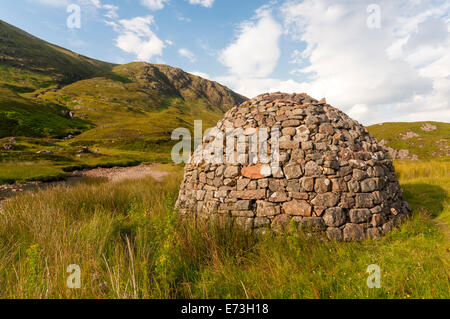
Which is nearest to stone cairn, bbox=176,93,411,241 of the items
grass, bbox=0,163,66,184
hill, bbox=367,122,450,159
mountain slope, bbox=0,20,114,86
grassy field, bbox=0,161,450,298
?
grassy field, bbox=0,161,450,298

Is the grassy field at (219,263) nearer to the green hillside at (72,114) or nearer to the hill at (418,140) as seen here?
the green hillside at (72,114)

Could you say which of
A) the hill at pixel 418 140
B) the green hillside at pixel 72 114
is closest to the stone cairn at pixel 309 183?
the hill at pixel 418 140

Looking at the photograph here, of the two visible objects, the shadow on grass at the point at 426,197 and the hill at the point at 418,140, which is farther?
the hill at the point at 418,140

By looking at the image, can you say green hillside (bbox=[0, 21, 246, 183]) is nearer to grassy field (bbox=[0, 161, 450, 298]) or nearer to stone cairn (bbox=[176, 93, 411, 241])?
grassy field (bbox=[0, 161, 450, 298])

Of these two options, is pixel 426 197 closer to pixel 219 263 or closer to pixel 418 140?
pixel 219 263

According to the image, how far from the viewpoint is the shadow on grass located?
5.82 m

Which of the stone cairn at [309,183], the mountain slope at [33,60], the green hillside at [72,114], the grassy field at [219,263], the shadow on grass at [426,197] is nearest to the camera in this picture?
the grassy field at [219,263]

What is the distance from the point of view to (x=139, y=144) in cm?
5012

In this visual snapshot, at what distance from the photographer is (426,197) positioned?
Answer: 673 centimetres

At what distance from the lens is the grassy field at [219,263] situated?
2711mm

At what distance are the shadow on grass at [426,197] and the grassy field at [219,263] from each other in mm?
387

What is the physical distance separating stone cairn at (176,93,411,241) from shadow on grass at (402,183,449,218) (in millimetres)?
962

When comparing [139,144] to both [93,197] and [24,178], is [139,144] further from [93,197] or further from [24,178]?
[93,197]
